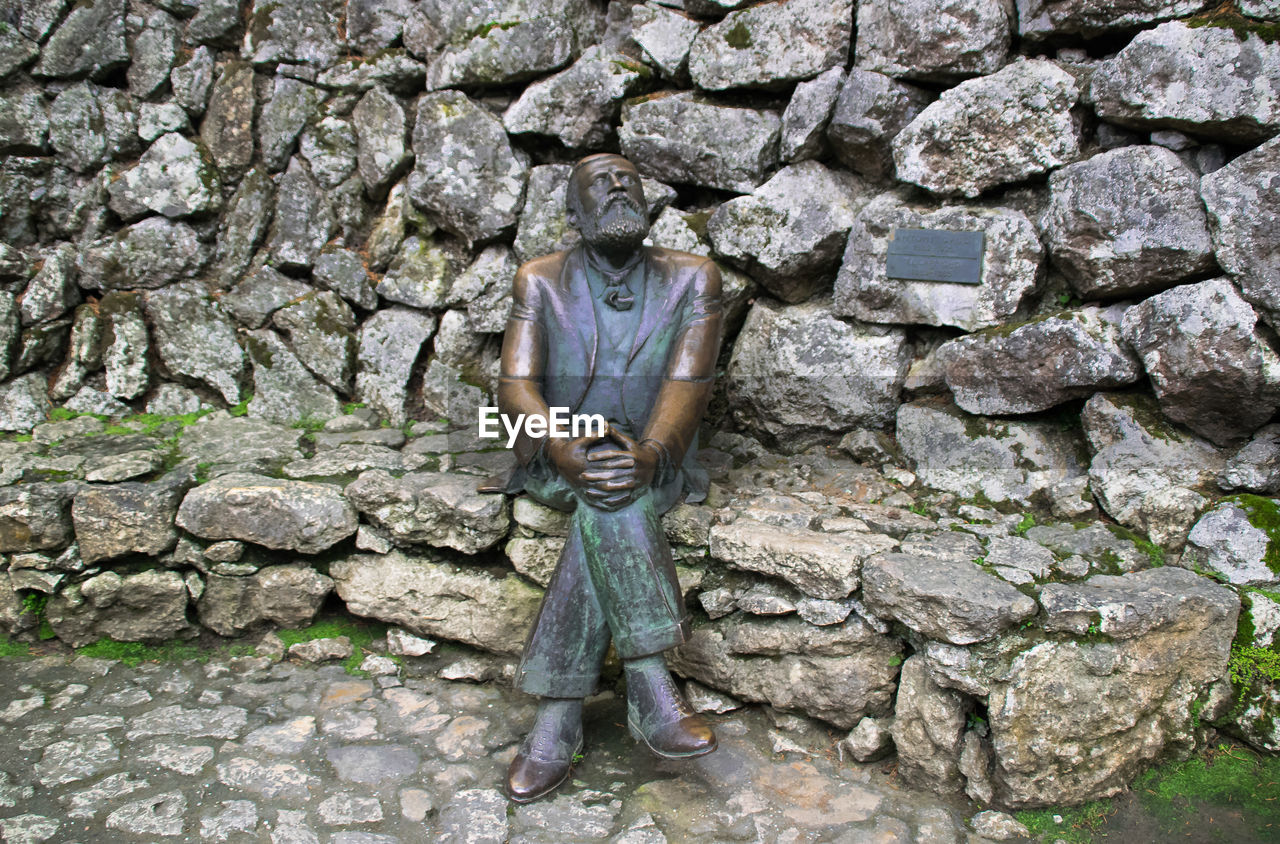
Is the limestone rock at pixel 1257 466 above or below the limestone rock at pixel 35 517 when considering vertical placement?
above

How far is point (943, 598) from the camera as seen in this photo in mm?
2918

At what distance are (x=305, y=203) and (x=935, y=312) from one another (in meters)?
3.24

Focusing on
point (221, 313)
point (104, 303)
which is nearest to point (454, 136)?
point (221, 313)

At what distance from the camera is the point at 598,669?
323cm

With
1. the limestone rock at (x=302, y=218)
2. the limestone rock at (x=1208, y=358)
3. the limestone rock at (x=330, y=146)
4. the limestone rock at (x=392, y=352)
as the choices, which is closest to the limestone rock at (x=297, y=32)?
the limestone rock at (x=330, y=146)

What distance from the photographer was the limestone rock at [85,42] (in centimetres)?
485

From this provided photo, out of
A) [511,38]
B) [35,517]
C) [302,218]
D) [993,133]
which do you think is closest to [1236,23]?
[993,133]

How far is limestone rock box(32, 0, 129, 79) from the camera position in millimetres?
4852

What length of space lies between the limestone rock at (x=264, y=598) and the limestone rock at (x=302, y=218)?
5.83 ft

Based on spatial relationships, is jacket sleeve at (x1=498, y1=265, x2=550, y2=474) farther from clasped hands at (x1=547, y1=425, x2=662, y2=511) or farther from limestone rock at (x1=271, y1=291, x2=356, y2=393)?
limestone rock at (x1=271, y1=291, x2=356, y2=393)

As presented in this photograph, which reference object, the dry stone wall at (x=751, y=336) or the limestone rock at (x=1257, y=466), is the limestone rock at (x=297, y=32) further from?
the limestone rock at (x=1257, y=466)

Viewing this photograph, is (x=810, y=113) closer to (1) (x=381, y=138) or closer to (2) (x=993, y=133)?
(2) (x=993, y=133)

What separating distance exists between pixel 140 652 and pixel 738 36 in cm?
373

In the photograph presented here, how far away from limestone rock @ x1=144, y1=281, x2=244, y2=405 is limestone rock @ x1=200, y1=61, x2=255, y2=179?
0.72 meters
